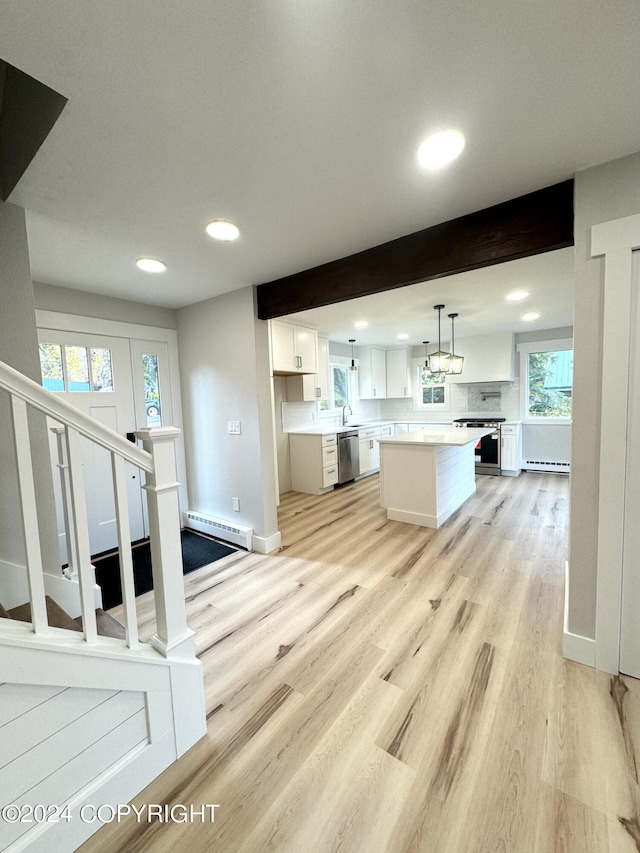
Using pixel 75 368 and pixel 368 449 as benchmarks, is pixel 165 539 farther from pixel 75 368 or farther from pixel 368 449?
pixel 368 449

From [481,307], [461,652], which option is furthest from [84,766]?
[481,307]

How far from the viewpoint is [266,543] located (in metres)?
3.16

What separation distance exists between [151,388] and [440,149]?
319 cm

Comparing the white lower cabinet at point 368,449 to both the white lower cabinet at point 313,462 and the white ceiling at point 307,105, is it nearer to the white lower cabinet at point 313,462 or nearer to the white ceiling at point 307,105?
the white lower cabinet at point 313,462

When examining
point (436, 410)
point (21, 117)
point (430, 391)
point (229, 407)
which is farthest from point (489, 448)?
point (21, 117)

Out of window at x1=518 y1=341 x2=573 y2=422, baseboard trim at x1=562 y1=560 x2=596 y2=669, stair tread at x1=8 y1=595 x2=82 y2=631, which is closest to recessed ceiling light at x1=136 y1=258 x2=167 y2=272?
stair tread at x1=8 y1=595 x2=82 y2=631

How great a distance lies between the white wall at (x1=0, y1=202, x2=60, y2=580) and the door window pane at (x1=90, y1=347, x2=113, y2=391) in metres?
1.39

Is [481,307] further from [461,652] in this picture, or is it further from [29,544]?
[29,544]

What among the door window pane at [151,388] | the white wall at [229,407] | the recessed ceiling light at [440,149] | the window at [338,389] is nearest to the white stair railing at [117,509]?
the recessed ceiling light at [440,149]

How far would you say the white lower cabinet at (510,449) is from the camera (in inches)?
222

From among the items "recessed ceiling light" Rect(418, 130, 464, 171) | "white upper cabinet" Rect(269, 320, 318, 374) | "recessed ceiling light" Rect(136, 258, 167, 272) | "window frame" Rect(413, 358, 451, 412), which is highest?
"recessed ceiling light" Rect(136, 258, 167, 272)

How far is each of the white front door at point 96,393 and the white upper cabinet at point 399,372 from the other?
4777 millimetres

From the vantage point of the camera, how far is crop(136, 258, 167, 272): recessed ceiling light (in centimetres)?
243

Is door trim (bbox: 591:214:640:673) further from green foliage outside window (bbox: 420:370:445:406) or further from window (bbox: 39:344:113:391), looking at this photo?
green foliage outside window (bbox: 420:370:445:406)
